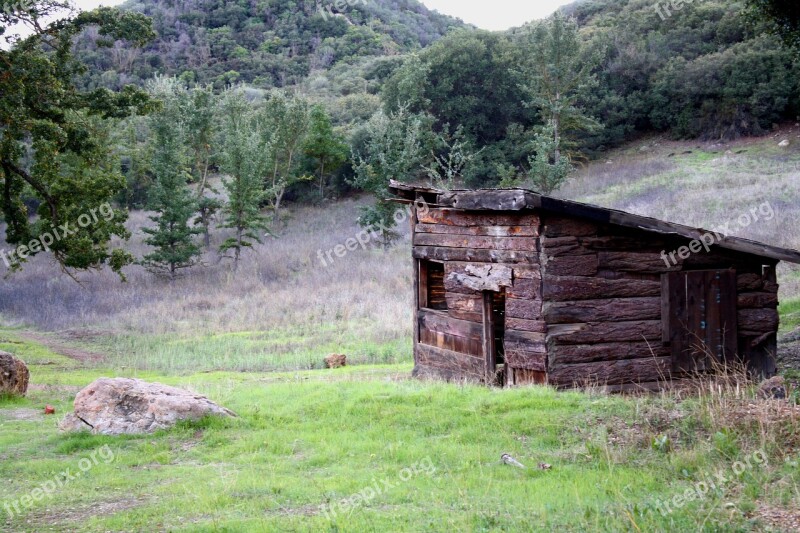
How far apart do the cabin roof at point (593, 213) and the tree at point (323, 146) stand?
1331 inches

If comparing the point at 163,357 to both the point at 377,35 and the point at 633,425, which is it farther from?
the point at 377,35

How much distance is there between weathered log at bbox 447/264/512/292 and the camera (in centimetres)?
1119

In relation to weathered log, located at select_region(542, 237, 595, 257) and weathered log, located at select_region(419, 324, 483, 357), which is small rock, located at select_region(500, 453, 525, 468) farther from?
weathered log, located at select_region(419, 324, 483, 357)

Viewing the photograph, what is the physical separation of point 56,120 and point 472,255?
11.2 metres

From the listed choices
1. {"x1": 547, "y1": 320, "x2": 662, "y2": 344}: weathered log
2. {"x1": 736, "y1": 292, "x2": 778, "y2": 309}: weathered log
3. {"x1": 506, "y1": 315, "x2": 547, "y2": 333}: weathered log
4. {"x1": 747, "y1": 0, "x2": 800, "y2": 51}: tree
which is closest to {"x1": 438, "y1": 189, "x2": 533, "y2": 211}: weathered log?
{"x1": 506, "y1": 315, "x2": 547, "y2": 333}: weathered log

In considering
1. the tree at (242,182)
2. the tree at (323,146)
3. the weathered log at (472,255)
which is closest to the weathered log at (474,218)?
the weathered log at (472,255)

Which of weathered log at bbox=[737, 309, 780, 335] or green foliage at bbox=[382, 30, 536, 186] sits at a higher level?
green foliage at bbox=[382, 30, 536, 186]

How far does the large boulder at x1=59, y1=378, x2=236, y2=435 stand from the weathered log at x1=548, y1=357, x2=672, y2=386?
4810 millimetres

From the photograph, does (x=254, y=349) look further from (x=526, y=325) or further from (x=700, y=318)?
(x=700, y=318)

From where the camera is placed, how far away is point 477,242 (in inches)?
467

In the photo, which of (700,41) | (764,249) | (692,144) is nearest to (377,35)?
(700,41)

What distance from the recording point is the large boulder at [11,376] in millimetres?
11844

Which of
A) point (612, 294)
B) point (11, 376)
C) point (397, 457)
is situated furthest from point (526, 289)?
point (11, 376)

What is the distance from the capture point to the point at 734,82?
43594 millimetres
